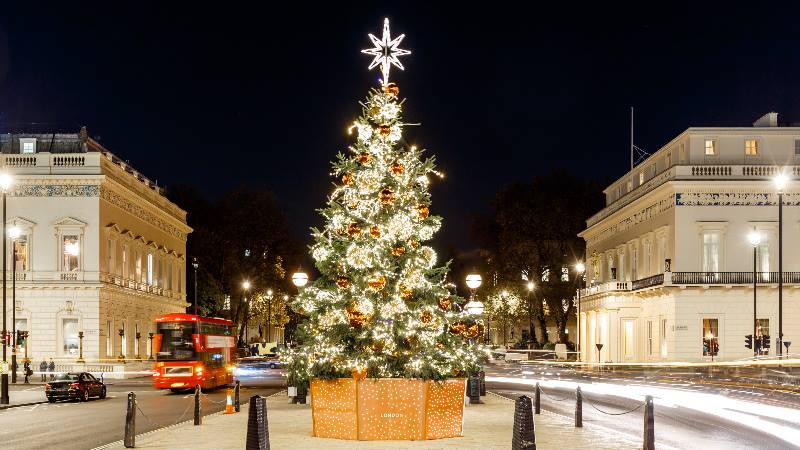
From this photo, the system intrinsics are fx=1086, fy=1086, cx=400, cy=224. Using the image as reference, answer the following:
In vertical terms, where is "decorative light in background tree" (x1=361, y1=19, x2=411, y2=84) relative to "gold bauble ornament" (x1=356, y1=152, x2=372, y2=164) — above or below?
above

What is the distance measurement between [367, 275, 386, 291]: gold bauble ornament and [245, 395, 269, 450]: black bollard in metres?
4.44

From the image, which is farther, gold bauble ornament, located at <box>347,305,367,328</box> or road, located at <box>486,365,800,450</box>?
road, located at <box>486,365,800,450</box>

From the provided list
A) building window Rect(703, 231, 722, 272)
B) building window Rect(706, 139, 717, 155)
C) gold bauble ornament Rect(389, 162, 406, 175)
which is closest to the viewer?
gold bauble ornament Rect(389, 162, 406, 175)

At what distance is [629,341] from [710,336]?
37.0ft

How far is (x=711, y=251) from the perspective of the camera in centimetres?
6406

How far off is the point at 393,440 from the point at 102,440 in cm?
715

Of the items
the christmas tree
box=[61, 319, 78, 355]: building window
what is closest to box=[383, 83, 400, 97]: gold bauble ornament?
the christmas tree

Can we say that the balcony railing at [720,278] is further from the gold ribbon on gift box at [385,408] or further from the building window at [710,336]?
the gold ribbon on gift box at [385,408]

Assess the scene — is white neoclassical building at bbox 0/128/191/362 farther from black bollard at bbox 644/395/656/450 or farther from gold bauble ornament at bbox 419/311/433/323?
black bollard at bbox 644/395/656/450

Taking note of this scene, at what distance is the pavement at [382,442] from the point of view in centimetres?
1959

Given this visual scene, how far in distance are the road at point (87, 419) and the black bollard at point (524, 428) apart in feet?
33.0

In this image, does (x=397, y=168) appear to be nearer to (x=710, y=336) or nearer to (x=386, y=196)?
(x=386, y=196)

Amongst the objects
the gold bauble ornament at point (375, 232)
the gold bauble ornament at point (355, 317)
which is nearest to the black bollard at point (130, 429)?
the gold bauble ornament at point (355, 317)

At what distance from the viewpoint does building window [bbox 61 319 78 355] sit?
66250 millimetres
